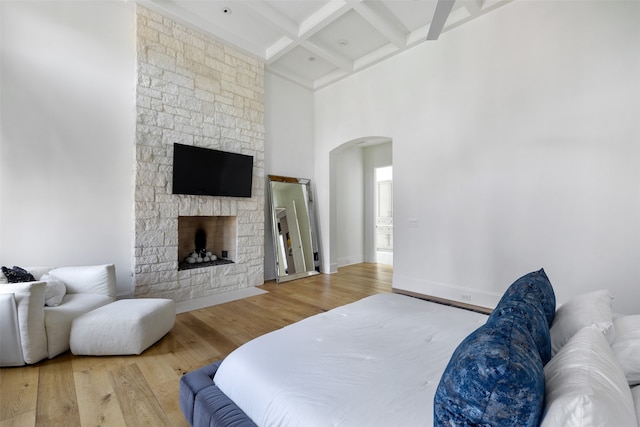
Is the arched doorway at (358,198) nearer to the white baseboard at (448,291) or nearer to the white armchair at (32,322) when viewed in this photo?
the white baseboard at (448,291)

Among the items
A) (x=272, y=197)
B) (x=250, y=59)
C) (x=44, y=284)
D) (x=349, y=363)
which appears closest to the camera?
(x=349, y=363)

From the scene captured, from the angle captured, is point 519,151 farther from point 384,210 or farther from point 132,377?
point 132,377

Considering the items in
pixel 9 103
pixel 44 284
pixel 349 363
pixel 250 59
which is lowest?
pixel 349 363

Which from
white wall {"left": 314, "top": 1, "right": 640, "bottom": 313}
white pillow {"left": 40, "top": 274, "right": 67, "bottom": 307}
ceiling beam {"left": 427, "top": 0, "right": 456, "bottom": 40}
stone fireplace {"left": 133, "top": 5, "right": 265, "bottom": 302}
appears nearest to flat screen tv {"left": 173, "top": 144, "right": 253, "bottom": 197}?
stone fireplace {"left": 133, "top": 5, "right": 265, "bottom": 302}

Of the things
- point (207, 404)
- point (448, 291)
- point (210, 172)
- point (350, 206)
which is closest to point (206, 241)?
point (210, 172)

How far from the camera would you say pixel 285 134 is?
5180 millimetres

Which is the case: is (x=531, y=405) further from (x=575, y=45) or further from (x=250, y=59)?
(x=250, y=59)

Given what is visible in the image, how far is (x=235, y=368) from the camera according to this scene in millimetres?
1301

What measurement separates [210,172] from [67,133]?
5.09 ft

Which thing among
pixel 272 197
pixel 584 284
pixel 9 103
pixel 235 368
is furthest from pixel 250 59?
pixel 584 284

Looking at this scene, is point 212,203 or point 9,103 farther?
point 212,203

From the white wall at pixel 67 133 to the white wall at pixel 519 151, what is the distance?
374 cm

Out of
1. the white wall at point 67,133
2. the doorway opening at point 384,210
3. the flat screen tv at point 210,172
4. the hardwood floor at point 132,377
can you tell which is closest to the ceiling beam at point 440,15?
the hardwood floor at point 132,377

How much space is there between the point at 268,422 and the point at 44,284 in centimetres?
231
